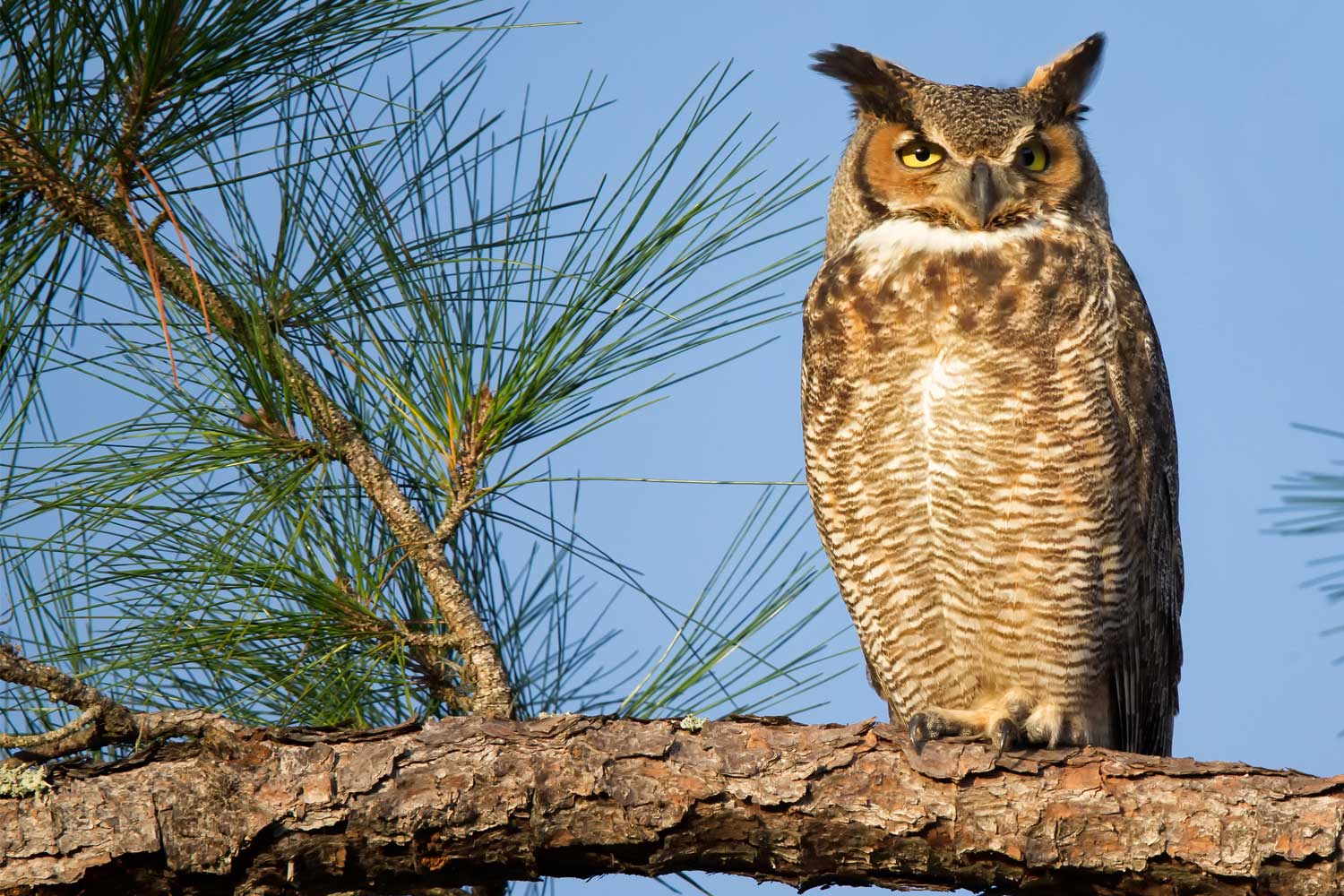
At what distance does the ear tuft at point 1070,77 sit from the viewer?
2.72m

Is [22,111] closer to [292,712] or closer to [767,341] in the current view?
[292,712]

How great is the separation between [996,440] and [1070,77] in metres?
0.95

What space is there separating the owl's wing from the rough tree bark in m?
0.63

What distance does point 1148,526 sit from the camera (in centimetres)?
244

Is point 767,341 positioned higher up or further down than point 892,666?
higher up

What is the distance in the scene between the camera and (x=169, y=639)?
197cm

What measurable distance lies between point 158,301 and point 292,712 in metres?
0.66

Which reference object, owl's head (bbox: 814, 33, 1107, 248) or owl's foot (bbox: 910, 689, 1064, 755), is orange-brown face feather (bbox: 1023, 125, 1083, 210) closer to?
owl's head (bbox: 814, 33, 1107, 248)

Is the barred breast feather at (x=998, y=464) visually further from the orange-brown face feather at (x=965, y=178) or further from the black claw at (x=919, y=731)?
the black claw at (x=919, y=731)

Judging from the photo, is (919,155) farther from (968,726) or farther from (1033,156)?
(968,726)

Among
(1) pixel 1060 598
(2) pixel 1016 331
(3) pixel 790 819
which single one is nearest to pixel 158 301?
(3) pixel 790 819

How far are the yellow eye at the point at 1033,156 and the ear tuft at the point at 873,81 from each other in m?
0.22

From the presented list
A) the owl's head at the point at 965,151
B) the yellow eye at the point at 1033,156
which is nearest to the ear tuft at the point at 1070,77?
the owl's head at the point at 965,151

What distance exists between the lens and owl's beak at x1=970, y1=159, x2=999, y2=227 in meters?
2.47
